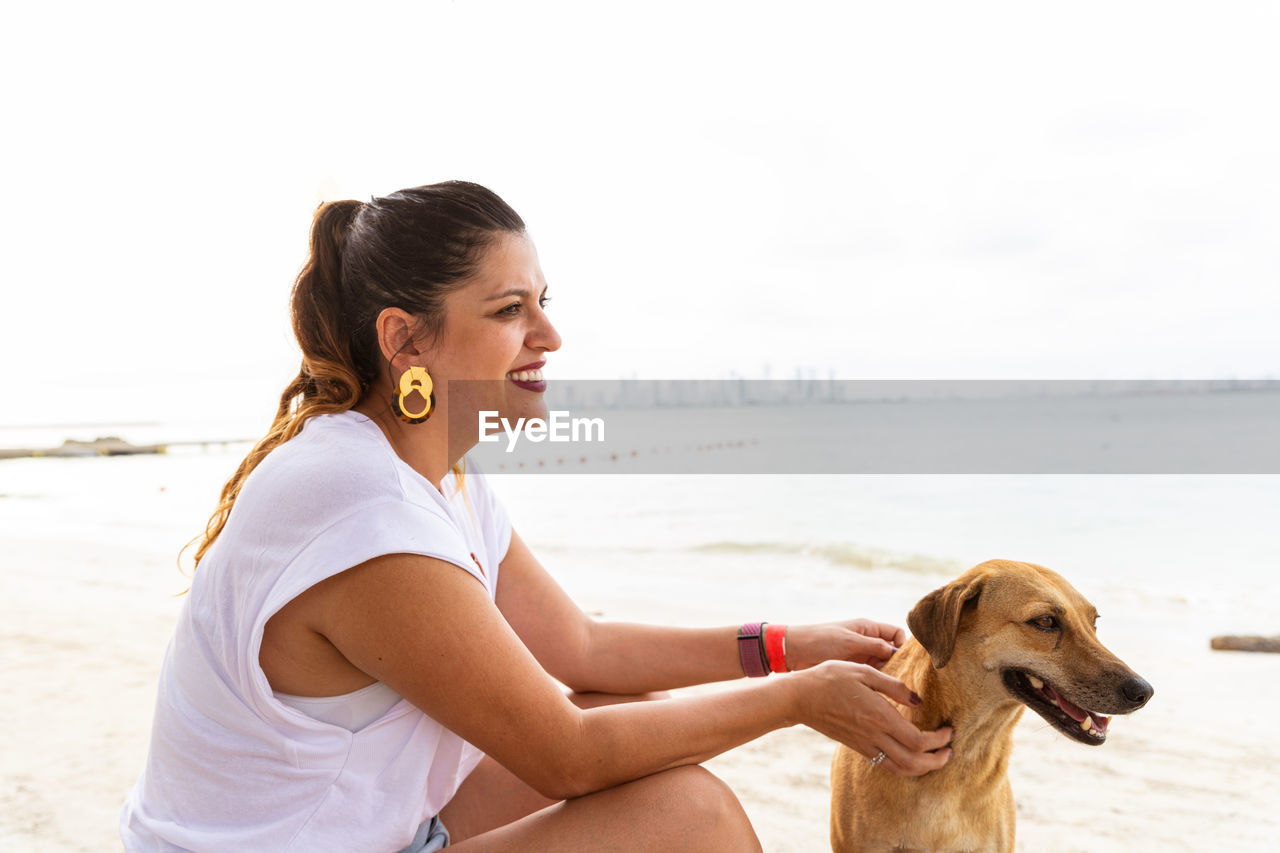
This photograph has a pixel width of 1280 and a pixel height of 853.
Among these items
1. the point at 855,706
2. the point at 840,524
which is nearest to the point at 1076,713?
the point at 855,706

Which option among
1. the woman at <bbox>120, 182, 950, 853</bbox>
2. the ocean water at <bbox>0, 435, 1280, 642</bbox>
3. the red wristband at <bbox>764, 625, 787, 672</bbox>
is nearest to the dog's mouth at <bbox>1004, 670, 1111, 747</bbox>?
the woman at <bbox>120, 182, 950, 853</bbox>

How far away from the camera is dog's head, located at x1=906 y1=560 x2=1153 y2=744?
6.45 feet

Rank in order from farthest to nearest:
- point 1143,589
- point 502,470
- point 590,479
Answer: point 502,470
point 590,479
point 1143,589

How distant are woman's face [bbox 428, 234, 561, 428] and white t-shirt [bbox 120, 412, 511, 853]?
0.22 m

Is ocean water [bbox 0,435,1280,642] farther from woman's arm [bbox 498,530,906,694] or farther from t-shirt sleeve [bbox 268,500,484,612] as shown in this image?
t-shirt sleeve [bbox 268,500,484,612]

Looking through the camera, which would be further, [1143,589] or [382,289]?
[1143,589]

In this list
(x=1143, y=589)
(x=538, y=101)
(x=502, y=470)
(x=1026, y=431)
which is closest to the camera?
(x=1143, y=589)

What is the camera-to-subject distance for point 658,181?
25953 millimetres

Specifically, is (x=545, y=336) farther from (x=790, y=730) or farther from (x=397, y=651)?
(x=790, y=730)

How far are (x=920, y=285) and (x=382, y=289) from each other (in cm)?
3634

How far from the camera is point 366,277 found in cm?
177

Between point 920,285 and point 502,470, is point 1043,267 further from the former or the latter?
point 502,470

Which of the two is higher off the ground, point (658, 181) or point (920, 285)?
point (658, 181)

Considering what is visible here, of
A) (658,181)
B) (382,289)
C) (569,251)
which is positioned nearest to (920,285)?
(658,181)
